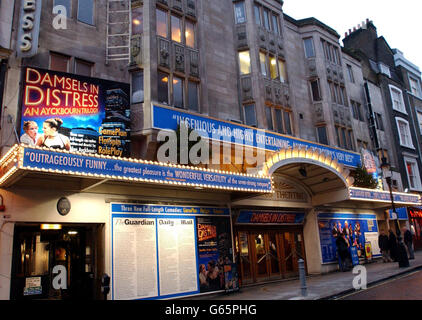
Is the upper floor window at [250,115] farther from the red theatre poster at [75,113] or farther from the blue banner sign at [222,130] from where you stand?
the red theatre poster at [75,113]

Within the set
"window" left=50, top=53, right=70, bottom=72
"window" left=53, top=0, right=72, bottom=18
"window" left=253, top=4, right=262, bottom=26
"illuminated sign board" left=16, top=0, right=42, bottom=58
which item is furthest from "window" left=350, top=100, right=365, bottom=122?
"illuminated sign board" left=16, top=0, right=42, bottom=58

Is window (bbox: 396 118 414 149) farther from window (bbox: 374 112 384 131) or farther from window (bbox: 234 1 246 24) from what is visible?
window (bbox: 234 1 246 24)

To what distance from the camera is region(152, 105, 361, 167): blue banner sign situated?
1457 cm

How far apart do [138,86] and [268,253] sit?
34.5 feet

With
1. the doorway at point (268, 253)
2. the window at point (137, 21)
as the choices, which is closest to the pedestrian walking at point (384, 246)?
the doorway at point (268, 253)

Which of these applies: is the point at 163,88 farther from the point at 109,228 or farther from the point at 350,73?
the point at 350,73

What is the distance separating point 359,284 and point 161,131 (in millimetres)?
9847

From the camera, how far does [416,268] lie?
58.4 feet

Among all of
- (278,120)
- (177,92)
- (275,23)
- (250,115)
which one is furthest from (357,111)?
(177,92)

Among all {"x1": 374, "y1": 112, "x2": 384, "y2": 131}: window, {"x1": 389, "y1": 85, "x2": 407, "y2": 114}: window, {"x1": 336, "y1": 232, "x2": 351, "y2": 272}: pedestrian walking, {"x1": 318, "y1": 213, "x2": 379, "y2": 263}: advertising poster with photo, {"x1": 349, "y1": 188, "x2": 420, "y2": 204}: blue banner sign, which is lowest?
{"x1": 336, "y1": 232, "x2": 351, "y2": 272}: pedestrian walking

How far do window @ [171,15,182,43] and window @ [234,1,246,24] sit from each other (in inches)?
199

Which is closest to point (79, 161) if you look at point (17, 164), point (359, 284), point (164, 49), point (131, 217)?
point (17, 164)

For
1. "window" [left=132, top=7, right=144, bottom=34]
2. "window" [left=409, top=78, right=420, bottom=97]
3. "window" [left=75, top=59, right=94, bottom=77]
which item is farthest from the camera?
"window" [left=409, top=78, right=420, bottom=97]

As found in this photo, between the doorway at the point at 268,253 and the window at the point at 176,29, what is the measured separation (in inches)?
385
